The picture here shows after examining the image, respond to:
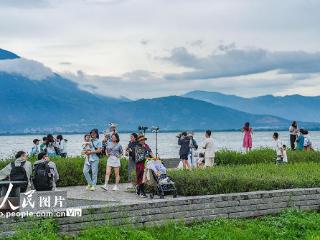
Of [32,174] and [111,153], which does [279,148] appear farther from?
[32,174]

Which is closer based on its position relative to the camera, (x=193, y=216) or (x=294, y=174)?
(x=193, y=216)

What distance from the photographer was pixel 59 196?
44.1 feet

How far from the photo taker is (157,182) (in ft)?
59.0

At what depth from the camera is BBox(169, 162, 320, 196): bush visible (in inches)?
679

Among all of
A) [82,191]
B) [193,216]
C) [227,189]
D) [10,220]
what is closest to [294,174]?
[227,189]

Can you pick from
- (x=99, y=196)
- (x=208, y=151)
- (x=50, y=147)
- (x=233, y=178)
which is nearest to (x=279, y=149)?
(x=208, y=151)

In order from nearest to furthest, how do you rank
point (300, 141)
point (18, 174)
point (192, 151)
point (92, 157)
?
point (18, 174) < point (92, 157) < point (192, 151) < point (300, 141)

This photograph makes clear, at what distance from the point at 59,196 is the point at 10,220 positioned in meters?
1.19

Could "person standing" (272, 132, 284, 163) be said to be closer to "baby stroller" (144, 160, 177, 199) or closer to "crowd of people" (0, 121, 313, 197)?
"crowd of people" (0, 121, 313, 197)

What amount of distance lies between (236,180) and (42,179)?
16.0 feet

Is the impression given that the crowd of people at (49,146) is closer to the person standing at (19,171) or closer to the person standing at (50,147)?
the person standing at (50,147)

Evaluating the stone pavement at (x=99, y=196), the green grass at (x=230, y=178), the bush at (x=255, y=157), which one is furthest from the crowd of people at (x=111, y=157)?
the bush at (x=255, y=157)

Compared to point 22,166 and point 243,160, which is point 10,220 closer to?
point 22,166

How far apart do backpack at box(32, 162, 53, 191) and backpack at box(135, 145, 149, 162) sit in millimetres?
3608
